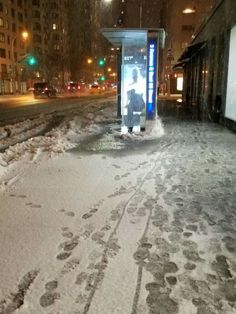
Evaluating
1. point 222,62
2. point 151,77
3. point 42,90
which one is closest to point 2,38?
point 42,90

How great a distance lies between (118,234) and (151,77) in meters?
12.2

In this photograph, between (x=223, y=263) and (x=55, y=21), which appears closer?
(x=223, y=263)

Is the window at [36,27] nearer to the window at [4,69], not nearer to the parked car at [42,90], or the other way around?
the window at [4,69]

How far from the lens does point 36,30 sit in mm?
104125

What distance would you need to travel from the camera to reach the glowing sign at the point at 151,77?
15.9 meters

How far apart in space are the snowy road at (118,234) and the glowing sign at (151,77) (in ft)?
24.1

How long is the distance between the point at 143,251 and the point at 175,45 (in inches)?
2766

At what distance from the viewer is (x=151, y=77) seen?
52.4 ft

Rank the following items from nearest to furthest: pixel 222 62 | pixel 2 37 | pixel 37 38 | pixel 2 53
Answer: pixel 222 62
pixel 2 37
pixel 2 53
pixel 37 38

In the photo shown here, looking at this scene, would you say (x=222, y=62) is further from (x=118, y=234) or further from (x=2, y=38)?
(x=2, y=38)

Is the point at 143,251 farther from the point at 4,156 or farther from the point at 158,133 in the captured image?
the point at 158,133

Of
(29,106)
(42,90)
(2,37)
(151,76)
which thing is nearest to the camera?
(151,76)

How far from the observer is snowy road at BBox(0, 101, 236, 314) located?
3.27 metres

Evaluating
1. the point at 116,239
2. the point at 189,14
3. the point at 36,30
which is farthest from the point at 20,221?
the point at 36,30
